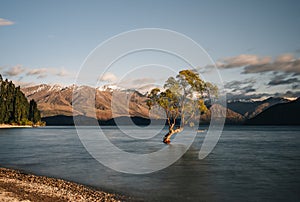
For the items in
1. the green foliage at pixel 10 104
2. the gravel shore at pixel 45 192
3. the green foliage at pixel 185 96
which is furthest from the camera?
the green foliage at pixel 10 104

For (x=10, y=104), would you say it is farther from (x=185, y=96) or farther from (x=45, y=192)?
(x=45, y=192)

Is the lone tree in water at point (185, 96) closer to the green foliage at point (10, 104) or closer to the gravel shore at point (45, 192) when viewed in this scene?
the gravel shore at point (45, 192)

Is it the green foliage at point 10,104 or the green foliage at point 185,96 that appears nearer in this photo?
the green foliage at point 185,96

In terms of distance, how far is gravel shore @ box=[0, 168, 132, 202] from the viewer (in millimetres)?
18188

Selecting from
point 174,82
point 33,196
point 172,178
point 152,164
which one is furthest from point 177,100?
point 33,196

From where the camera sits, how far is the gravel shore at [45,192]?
59.7ft

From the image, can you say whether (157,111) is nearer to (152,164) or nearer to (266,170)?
(152,164)

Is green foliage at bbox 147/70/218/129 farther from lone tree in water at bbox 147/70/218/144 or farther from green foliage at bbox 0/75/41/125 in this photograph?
green foliage at bbox 0/75/41/125

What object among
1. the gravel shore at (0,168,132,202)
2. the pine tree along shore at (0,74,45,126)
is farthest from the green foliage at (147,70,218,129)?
the pine tree along shore at (0,74,45,126)

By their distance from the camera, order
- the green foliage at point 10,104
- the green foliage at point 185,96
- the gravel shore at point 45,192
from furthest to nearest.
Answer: the green foliage at point 10,104
the green foliage at point 185,96
the gravel shore at point 45,192

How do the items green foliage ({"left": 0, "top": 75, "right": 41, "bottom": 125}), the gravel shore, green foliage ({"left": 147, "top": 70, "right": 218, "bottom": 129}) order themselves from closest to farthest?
the gravel shore < green foliage ({"left": 147, "top": 70, "right": 218, "bottom": 129}) < green foliage ({"left": 0, "top": 75, "right": 41, "bottom": 125})

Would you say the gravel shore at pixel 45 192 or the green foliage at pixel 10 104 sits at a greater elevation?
the green foliage at pixel 10 104

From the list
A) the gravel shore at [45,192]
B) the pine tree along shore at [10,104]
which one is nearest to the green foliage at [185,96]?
the gravel shore at [45,192]

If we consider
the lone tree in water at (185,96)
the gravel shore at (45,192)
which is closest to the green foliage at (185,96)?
the lone tree in water at (185,96)
